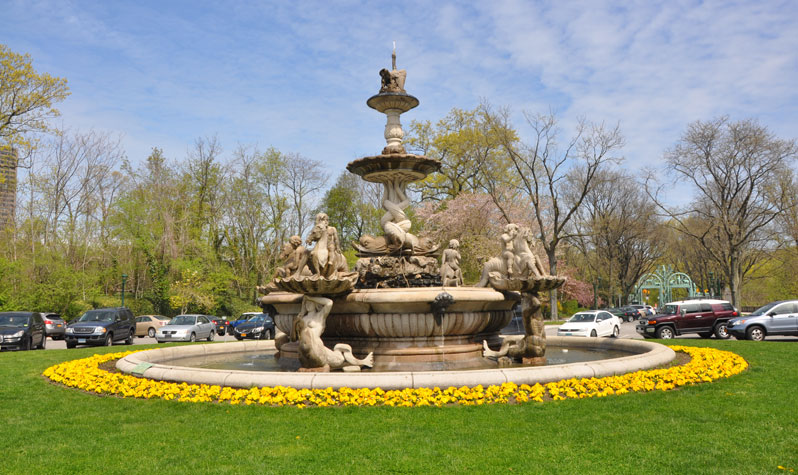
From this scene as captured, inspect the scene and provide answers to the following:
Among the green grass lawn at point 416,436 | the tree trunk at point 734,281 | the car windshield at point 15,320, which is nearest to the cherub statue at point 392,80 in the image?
the green grass lawn at point 416,436

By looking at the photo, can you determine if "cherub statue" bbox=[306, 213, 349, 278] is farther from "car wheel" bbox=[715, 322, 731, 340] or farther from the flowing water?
"car wheel" bbox=[715, 322, 731, 340]

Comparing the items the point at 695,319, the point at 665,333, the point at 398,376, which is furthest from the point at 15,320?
the point at 695,319

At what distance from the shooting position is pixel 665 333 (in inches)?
930

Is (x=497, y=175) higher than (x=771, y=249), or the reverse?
(x=497, y=175)

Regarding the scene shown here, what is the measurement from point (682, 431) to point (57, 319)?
3254cm

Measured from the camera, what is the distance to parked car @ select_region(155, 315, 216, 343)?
26.0 metres

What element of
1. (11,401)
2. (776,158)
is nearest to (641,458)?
(11,401)

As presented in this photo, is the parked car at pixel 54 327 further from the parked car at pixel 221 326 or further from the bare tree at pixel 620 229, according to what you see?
the bare tree at pixel 620 229

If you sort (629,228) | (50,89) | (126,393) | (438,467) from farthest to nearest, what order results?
(629,228), (50,89), (126,393), (438,467)

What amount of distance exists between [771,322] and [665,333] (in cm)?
386

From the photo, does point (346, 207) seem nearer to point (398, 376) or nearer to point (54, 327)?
point (54, 327)

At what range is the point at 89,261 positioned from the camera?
40750 mm

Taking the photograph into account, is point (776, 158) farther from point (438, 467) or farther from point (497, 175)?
point (438, 467)

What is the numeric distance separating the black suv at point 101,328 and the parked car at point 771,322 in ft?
Answer: 78.9
